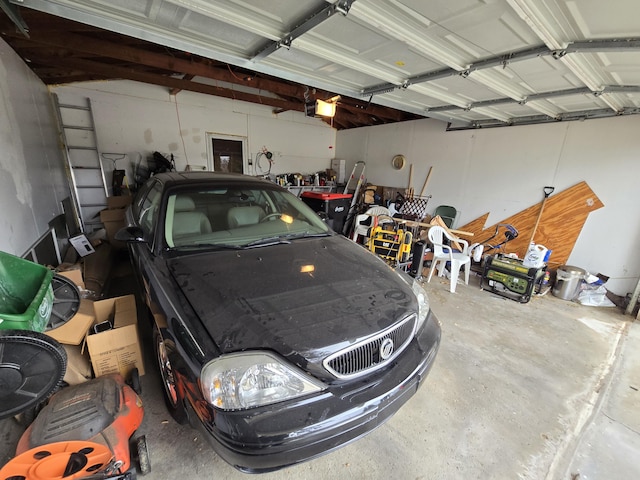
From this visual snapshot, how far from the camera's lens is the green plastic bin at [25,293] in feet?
3.86

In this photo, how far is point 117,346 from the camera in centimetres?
167

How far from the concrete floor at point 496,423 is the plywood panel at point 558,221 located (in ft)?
5.50

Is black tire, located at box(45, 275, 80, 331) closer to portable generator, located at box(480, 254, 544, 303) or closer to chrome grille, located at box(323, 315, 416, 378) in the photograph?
chrome grille, located at box(323, 315, 416, 378)

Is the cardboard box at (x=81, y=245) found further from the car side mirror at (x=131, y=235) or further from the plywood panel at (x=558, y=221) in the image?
the plywood panel at (x=558, y=221)

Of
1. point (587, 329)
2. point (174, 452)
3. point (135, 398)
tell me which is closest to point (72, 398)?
point (135, 398)

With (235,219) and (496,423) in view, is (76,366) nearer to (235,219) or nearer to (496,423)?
(235,219)

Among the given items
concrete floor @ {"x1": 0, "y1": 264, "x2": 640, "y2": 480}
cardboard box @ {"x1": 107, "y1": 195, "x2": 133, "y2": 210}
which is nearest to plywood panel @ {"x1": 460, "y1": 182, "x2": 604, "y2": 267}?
concrete floor @ {"x1": 0, "y1": 264, "x2": 640, "y2": 480}

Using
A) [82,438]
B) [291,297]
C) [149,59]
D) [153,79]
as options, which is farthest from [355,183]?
[82,438]

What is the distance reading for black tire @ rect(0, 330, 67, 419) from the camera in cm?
103

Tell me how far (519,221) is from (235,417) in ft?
16.6

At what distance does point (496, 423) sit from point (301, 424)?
4.77ft

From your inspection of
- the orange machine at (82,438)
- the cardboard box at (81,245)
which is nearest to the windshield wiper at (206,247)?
the orange machine at (82,438)

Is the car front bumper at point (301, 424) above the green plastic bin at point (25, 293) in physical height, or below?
below

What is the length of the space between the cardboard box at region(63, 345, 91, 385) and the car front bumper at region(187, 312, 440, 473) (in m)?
0.99
